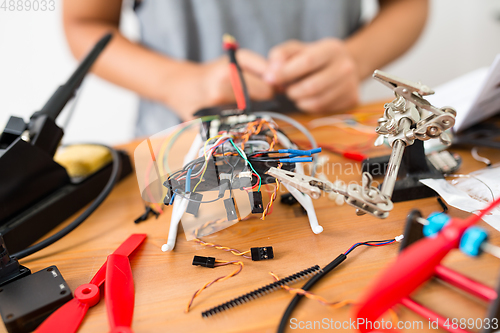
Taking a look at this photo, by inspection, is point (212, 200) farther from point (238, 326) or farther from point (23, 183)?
point (23, 183)

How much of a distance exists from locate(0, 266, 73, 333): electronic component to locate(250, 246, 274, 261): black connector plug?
0.22 m

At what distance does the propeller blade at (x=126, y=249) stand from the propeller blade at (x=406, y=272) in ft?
1.04

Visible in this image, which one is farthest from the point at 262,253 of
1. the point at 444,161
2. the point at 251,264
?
the point at 444,161

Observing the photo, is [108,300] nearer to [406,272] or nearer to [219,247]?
[219,247]

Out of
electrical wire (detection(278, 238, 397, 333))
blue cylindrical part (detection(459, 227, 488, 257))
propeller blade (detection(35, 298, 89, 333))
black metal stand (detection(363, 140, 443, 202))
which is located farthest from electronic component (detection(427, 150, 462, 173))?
propeller blade (detection(35, 298, 89, 333))

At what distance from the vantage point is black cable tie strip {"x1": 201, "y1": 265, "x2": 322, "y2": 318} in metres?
0.33

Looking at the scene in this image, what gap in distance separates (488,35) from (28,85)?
7.36 feet

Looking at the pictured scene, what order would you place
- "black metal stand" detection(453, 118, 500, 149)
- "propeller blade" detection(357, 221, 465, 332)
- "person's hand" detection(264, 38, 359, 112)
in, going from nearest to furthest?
Result: "propeller blade" detection(357, 221, 465, 332) < "black metal stand" detection(453, 118, 500, 149) < "person's hand" detection(264, 38, 359, 112)

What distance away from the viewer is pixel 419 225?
315 mm

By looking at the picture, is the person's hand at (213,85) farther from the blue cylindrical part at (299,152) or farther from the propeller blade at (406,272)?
the propeller blade at (406,272)

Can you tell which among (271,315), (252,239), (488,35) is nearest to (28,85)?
(252,239)

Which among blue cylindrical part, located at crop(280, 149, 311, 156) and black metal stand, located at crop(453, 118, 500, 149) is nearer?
blue cylindrical part, located at crop(280, 149, 311, 156)

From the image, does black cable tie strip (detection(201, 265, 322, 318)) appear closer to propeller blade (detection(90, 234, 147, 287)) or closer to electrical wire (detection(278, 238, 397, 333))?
electrical wire (detection(278, 238, 397, 333))

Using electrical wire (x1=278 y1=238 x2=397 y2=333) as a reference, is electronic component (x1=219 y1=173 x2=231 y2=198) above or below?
above
